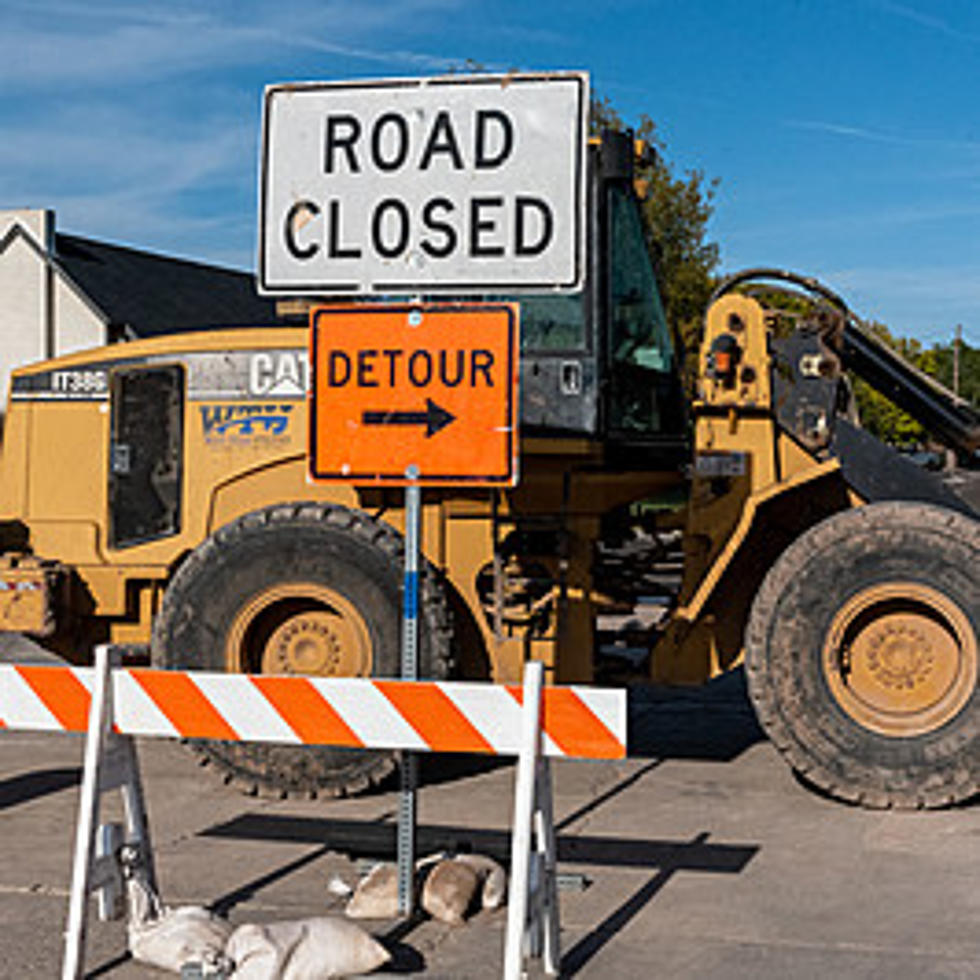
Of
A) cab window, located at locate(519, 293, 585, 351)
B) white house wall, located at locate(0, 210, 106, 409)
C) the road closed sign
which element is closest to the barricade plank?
the road closed sign

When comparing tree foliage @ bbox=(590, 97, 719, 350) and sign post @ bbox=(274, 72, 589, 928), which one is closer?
sign post @ bbox=(274, 72, 589, 928)

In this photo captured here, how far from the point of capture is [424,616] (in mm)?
7707

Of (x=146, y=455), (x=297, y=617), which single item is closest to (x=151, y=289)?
(x=146, y=455)

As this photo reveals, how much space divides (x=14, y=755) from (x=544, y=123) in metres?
5.31

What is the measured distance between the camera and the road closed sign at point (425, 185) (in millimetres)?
5730

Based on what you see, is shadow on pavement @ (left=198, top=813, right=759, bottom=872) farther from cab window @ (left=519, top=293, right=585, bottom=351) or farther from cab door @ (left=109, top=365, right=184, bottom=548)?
cab window @ (left=519, top=293, right=585, bottom=351)

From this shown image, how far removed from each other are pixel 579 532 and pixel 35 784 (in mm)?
3040

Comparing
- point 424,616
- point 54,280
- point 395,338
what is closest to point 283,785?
point 424,616

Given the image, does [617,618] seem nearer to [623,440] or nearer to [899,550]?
[623,440]

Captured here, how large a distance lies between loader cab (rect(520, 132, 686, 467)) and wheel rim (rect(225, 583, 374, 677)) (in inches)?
50.2

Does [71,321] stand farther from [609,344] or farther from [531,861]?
[531,861]

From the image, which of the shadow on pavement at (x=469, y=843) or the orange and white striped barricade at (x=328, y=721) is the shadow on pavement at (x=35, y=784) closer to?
the shadow on pavement at (x=469, y=843)

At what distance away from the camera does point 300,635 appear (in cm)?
800

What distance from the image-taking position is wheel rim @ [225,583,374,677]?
785 cm
